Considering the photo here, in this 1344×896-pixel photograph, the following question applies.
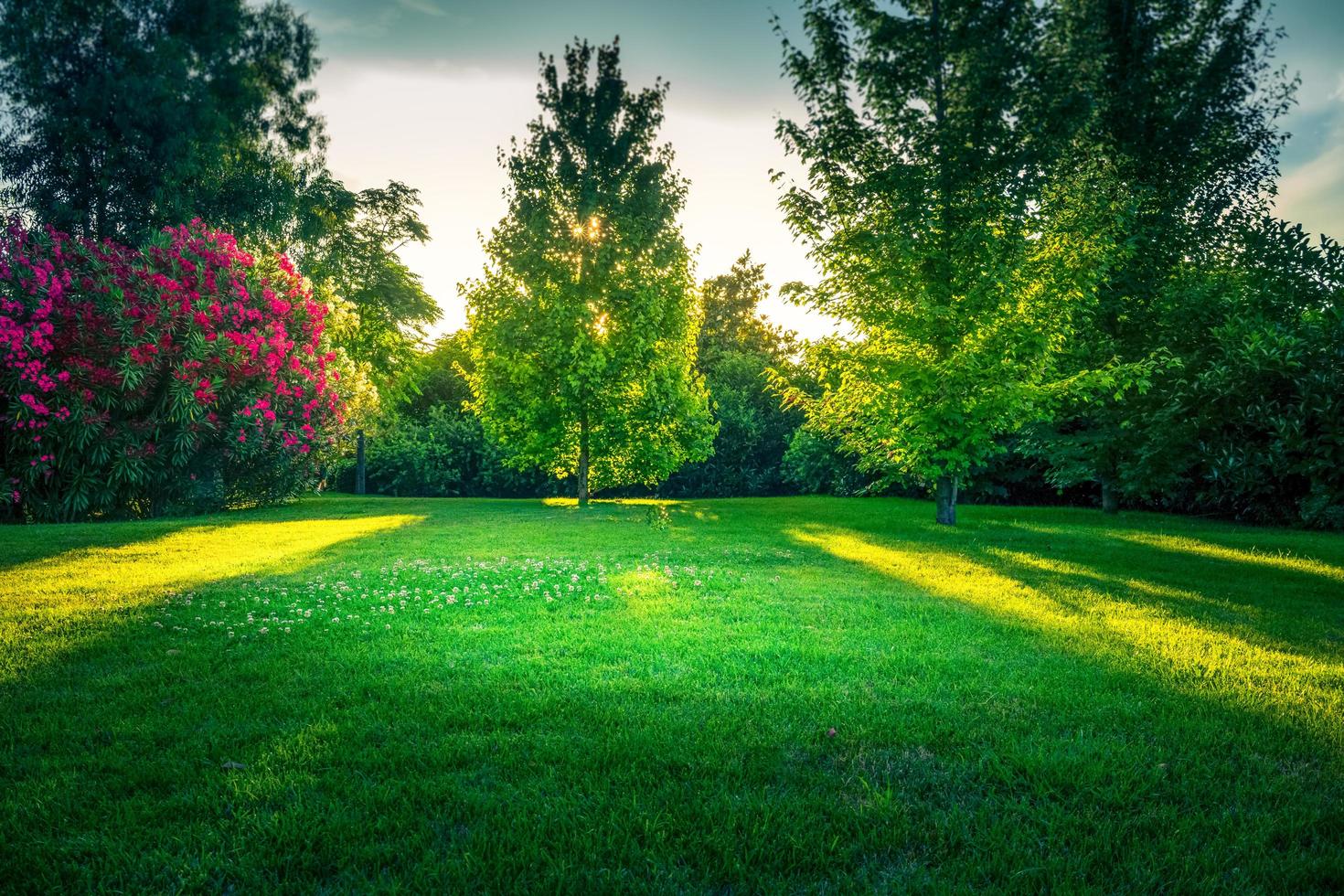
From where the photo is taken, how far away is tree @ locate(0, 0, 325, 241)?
749 inches

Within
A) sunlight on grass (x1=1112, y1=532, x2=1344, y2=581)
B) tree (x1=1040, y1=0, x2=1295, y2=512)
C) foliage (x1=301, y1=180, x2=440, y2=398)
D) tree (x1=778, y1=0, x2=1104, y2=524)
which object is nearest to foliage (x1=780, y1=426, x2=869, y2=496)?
tree (x1=1040, y1=0, x2=1295, y2=512)

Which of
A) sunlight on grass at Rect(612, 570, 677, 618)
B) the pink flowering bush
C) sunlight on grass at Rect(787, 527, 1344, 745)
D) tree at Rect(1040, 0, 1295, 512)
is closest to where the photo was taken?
sunlight on grass at Rect(787, 527, 1344, 745)

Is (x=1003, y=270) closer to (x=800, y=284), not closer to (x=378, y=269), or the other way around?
(x=800, y=284)

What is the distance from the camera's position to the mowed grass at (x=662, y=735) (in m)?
2.45

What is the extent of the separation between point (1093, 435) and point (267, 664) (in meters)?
19.2

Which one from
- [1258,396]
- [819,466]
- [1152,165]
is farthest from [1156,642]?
[819,466]

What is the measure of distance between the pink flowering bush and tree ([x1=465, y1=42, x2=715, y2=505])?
18.1 feet

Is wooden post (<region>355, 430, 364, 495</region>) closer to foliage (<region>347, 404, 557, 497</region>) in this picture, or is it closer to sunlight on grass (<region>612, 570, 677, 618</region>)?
foliage (<region>347, 404, 557, 497</region>)

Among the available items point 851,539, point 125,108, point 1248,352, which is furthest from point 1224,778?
point 125,108

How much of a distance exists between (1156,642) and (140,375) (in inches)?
695

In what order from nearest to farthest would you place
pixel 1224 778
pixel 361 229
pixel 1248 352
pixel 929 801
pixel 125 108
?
1. pixel 929 801
2. pixel 1224 778
3. pixel 1248 352
4. pixel 125 108
5. pixel 361 229

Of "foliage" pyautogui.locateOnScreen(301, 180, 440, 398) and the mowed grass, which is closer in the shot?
the mowed grass

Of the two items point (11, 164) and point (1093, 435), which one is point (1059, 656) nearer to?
point (1093, 435)

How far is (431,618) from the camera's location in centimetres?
586
